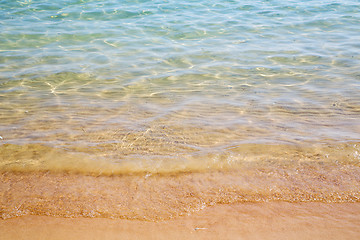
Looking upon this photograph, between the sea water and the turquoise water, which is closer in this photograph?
the sea water

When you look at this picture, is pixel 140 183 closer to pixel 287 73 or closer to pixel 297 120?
pixel 297 120

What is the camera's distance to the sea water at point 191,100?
2754 millimetres

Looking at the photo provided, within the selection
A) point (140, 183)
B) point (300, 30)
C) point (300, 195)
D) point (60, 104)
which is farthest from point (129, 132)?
point (300, 30)

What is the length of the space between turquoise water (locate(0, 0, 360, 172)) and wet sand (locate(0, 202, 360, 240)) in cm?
84

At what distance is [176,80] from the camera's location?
5.07 m

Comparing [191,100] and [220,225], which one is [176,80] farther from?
[220,225]

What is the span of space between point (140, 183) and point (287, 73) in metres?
3.72

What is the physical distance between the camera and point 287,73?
5.25m

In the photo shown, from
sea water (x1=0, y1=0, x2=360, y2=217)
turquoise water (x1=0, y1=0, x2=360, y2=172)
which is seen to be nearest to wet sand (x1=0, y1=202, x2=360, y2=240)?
sea water (x1=0, y1=0, x2=360, y2=217)

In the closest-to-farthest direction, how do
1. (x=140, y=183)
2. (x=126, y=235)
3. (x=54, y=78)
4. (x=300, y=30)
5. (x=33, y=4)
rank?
(x=126, y=235) → (x=140, y=183) → (x=54, y=78) → (x=300, y=30) → (x=33, y=4)

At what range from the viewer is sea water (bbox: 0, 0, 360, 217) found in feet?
9.04

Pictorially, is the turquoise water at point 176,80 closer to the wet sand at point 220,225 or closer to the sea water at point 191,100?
the sea water at point 191,100

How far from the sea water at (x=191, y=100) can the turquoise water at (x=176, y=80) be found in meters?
0.02

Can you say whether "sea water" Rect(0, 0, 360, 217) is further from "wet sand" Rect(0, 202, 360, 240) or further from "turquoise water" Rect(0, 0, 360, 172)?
"wet sand" Rect(0, 202, 360, 240)
